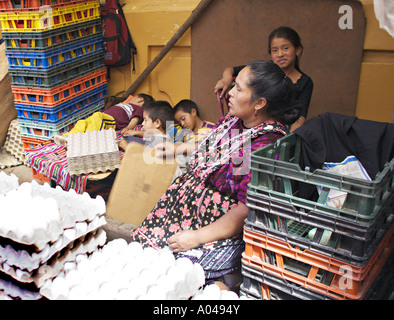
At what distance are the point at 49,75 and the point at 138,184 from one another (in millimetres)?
1815

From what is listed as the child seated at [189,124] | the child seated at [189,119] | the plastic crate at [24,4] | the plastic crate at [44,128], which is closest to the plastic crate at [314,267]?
the child seated at [189,124]

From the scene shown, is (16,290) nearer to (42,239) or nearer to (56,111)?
(42,239)

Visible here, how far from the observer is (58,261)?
190cm

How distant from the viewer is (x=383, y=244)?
1.67 meters

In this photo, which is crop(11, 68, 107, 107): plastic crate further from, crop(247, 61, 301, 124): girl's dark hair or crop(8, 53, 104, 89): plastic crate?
crop(247, 61, 301, 124): girl's dark hair

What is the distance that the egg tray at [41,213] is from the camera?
1.72 m

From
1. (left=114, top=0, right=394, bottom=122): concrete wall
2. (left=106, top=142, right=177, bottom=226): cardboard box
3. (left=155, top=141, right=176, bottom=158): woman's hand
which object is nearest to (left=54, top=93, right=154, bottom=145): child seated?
(left=114, top=0, right=394, bottom=122): concrete wall

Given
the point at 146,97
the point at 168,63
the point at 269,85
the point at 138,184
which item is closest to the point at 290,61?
the point at 269,85
